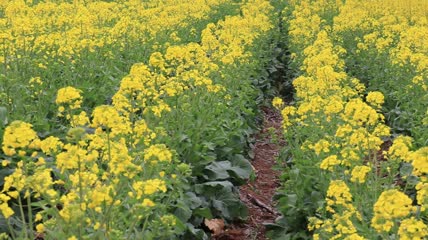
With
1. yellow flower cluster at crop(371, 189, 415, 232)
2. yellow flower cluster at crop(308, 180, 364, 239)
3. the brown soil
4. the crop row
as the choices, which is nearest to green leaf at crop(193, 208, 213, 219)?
the crop row

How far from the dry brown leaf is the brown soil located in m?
0.05

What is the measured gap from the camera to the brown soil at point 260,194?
6.24 m

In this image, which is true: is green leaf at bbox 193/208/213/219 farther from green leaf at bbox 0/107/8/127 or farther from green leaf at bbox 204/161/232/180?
green leaf at bbox 0/107/8/127

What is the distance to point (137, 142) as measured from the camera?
4.61 meters

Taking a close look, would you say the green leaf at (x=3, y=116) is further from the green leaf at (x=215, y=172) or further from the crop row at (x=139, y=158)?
the green leaf at (x=215, y=172)

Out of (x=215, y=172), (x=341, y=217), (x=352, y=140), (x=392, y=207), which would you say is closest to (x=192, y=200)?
(x=215, y=172)

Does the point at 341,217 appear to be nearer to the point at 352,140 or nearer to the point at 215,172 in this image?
the point at 352,140

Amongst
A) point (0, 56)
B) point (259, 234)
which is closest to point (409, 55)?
point (259, 234)

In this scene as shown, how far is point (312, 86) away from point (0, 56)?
3.37 meters

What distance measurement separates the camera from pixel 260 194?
738cm

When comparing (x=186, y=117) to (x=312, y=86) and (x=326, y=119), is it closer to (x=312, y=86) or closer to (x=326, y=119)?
(x=326, y=119)

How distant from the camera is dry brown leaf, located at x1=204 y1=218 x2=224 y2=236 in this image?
581 cm

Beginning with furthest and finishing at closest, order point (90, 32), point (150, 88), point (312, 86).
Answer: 1. point (90, 32)
2. point (312, 86)
3. point (150, 88)

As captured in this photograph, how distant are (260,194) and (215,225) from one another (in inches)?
62.4
